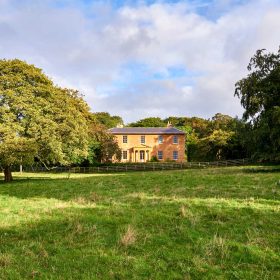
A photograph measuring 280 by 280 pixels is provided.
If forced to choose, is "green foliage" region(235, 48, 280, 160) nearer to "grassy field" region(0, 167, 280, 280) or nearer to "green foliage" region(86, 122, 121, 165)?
"grassy field" region(0, 167, 280, 280)

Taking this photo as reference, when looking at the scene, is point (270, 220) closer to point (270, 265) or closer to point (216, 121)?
point (270, 265)

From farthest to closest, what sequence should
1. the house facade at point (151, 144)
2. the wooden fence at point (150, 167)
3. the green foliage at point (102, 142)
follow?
the house facade at point (151, 144) → the green foliage at point (102, 142) → the wooden fence at point (150, 167)

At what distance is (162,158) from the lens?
6969cm

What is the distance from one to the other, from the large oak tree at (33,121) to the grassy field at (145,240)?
14397 millimetres

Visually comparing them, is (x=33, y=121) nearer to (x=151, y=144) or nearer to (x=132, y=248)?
(x=132, y=248)

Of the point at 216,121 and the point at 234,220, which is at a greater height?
the point at 216,121

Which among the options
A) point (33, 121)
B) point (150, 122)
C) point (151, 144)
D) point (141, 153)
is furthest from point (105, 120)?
point (33, 121)

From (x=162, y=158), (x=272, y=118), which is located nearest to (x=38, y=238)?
(x=272, y=118)

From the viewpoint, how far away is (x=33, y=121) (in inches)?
1102

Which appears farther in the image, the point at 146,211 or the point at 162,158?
the point at 162,158

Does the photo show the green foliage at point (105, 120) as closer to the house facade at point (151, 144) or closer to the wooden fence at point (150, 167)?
the house facade at point (151, 144)

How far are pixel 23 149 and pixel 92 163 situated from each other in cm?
3111

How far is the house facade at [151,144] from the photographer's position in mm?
68875

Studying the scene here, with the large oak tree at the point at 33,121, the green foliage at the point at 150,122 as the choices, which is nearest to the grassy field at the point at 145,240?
the large oak tree at the point at 33,121
